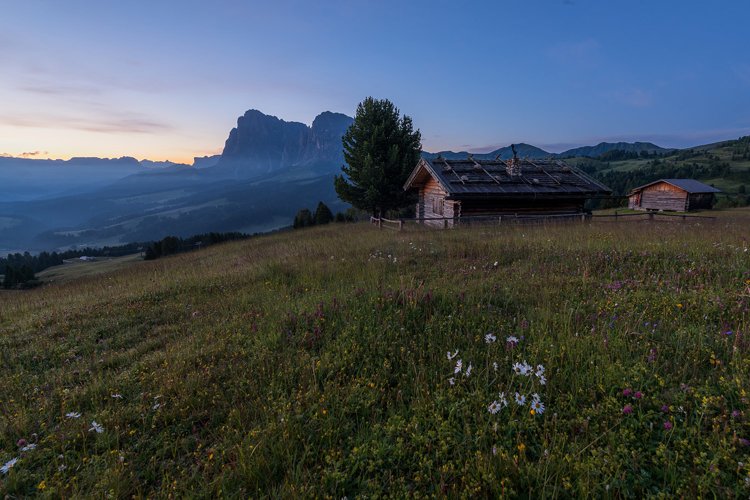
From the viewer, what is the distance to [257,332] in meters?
4.89

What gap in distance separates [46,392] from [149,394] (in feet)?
5.11

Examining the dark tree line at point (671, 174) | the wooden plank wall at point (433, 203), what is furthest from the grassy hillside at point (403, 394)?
the dark tree line at point (671, 174)

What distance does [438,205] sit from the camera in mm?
24156

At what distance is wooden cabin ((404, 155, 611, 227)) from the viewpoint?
20.7 metres

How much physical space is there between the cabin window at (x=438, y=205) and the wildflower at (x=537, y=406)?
2098 cm

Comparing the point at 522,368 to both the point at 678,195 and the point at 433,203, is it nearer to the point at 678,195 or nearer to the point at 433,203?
the point at 433,203

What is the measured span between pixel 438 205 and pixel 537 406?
21979 mm

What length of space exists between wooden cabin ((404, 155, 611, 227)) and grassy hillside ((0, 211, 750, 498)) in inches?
581

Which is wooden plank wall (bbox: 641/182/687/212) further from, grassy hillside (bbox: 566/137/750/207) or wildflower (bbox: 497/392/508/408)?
wildflower (bbox: 497/392/508/408)

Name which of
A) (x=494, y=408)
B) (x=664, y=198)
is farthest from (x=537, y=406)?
(x=664, y=198)

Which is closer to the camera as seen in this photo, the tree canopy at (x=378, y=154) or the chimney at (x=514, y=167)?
the chimney at (x=514, y=167)

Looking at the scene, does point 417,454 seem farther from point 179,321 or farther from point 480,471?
point 179,321

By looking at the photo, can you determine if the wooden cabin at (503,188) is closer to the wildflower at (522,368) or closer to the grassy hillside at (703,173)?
the wildflower at (522,368)

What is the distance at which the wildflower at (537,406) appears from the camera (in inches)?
108
